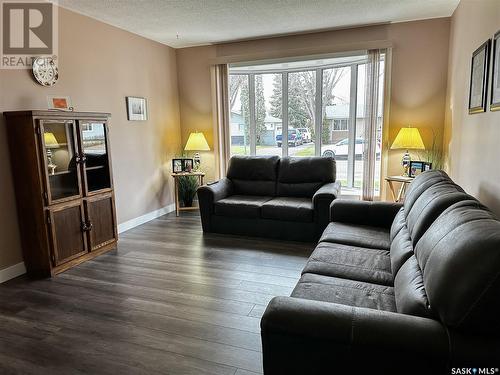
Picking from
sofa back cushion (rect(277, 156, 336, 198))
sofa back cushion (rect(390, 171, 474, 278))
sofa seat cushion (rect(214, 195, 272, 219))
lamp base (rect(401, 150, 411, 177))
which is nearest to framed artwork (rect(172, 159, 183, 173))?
sofa seat cushion (rect(214, 195, 272, 219))

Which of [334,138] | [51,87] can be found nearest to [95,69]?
[51,87]

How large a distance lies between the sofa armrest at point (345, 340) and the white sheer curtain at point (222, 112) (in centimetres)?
427

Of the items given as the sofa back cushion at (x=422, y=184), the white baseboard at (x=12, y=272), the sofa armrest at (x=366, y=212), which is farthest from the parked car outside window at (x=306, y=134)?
the white baseboard at (x=12, y=272)

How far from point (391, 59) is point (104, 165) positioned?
379cm

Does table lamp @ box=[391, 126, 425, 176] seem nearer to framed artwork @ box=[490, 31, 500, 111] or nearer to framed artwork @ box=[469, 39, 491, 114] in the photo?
framed artwork @ box=[469, 39, 491, 114]

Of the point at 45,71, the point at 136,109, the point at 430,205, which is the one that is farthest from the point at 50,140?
the point at 430,205

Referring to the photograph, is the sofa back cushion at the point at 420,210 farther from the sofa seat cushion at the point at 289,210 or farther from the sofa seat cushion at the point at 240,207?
the sofa seat cushion at the point at 240,207

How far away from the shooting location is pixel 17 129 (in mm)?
2977

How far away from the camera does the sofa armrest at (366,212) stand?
297 centimetres

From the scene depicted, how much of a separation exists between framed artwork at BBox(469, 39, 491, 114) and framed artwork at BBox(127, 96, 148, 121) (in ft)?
12.7

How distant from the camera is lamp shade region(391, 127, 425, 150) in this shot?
4145mm

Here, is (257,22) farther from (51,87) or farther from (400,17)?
(51,87)

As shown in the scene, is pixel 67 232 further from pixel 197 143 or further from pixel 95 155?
pixel 197 143

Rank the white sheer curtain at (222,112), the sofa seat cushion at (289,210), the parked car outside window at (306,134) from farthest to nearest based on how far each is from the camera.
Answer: the parked car outside window at (306,134) < the white sheer curtain at (222,112) < the sofa seat cushion at (289,210)
